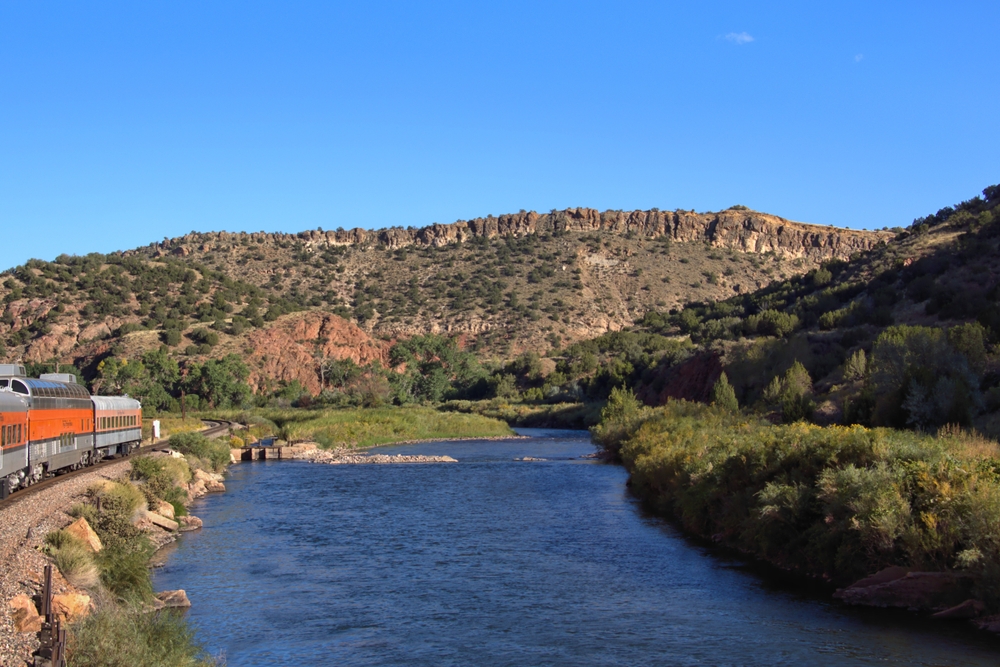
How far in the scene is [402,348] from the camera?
341 feet

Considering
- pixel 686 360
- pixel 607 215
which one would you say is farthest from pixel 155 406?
pixel 607 215

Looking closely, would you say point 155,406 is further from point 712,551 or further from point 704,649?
point 704,649

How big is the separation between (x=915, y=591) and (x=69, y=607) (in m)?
13.8

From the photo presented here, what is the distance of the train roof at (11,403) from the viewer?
67.0ft

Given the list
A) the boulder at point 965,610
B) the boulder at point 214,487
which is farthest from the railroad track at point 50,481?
the boulder at point 965,610

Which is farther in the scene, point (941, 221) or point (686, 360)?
point (941, 221)

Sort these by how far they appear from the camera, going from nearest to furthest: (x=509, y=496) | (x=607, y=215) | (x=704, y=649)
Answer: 1. (x=704, y=649)
2. (x=509, y=496)
3. (x=607, y=215)

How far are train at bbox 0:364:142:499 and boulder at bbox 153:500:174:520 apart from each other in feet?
10.6

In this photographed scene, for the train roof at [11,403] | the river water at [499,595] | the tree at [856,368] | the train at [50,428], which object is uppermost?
the tree at [856,368]

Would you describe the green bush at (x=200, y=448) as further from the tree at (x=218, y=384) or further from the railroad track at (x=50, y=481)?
the tree at (x=218, y=384)

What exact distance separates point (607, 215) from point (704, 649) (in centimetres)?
14135

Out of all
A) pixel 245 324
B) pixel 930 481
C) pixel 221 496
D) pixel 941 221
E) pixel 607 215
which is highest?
pixel 607 215

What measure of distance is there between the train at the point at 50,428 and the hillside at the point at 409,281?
54054mm

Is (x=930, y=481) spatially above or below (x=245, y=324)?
below
